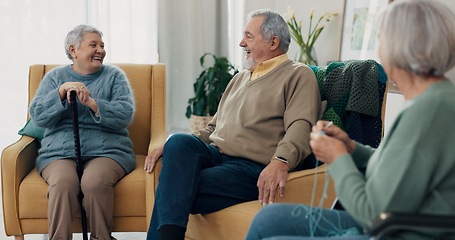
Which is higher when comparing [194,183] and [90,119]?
[90,119]

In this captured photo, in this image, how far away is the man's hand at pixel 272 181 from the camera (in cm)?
211

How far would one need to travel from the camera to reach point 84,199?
246 cm

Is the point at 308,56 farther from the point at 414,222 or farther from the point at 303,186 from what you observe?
the point at 414,222

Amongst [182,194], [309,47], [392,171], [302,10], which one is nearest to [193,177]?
[182,194]

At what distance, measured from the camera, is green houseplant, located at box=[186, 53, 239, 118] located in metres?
4.55

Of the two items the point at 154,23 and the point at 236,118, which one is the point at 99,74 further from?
the point at 154,23

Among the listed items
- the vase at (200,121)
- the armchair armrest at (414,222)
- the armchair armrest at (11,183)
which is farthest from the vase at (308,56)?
the armchair armrest at (414,222)

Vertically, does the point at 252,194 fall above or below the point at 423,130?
below

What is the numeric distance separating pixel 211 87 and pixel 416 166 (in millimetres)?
3359

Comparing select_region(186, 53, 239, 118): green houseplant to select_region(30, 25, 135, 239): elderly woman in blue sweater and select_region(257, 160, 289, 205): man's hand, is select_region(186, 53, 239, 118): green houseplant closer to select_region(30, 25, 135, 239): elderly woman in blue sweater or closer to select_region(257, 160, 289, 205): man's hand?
select_region(30, 25, 135, 239): elderly woman in blue sweater

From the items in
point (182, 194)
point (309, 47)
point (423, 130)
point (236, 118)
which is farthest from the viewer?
point (309, 47)

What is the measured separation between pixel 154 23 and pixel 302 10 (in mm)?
1160

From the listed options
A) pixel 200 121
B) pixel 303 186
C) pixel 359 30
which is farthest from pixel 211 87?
pixel 303 186

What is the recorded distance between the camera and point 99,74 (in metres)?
2.78
